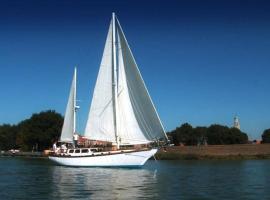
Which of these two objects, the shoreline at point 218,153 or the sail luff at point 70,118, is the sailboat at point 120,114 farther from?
the shoreline at point 218,153

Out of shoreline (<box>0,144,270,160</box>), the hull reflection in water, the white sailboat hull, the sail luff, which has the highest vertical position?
the sail luff

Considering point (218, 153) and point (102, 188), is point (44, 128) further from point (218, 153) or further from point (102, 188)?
point (102, 188)

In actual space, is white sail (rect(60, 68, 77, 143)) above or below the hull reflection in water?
above

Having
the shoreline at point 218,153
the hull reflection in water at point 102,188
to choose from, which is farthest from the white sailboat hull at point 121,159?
the shoreline at point 218,153

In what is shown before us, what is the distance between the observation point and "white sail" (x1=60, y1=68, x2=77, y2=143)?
83250mm

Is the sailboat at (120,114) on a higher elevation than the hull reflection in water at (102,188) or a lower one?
higher

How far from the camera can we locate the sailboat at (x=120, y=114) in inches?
2566

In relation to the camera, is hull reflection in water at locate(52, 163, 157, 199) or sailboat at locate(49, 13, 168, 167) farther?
sailboat at locate(49, 13, 168, 167)

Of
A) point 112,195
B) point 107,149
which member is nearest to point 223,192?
point 112,195

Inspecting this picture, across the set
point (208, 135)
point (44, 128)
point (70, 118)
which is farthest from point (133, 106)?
point (208, 135)

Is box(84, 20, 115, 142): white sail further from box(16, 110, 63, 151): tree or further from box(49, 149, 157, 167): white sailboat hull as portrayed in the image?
box(16, 110, 63, 151): tree

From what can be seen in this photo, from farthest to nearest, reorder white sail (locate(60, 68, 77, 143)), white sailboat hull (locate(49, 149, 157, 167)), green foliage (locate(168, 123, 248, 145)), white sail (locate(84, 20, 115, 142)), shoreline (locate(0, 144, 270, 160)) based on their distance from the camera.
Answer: green foliage (locate(168, 123, 248, 145)) < shoreline (locate(0, 144, 270, 160)) < white sail (locate(60, 68, 77, 143)) < white sail (locate(84, 20, 115, 142)) < white sailboat hull (locate(49, 149, 157, 167))

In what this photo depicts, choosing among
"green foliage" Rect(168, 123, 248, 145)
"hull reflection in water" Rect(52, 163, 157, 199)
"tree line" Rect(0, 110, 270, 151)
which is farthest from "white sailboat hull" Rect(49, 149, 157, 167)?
"green foliage" Rect(168, 123, 248, 145)

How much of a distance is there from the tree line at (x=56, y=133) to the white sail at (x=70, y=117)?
55.2 meters
